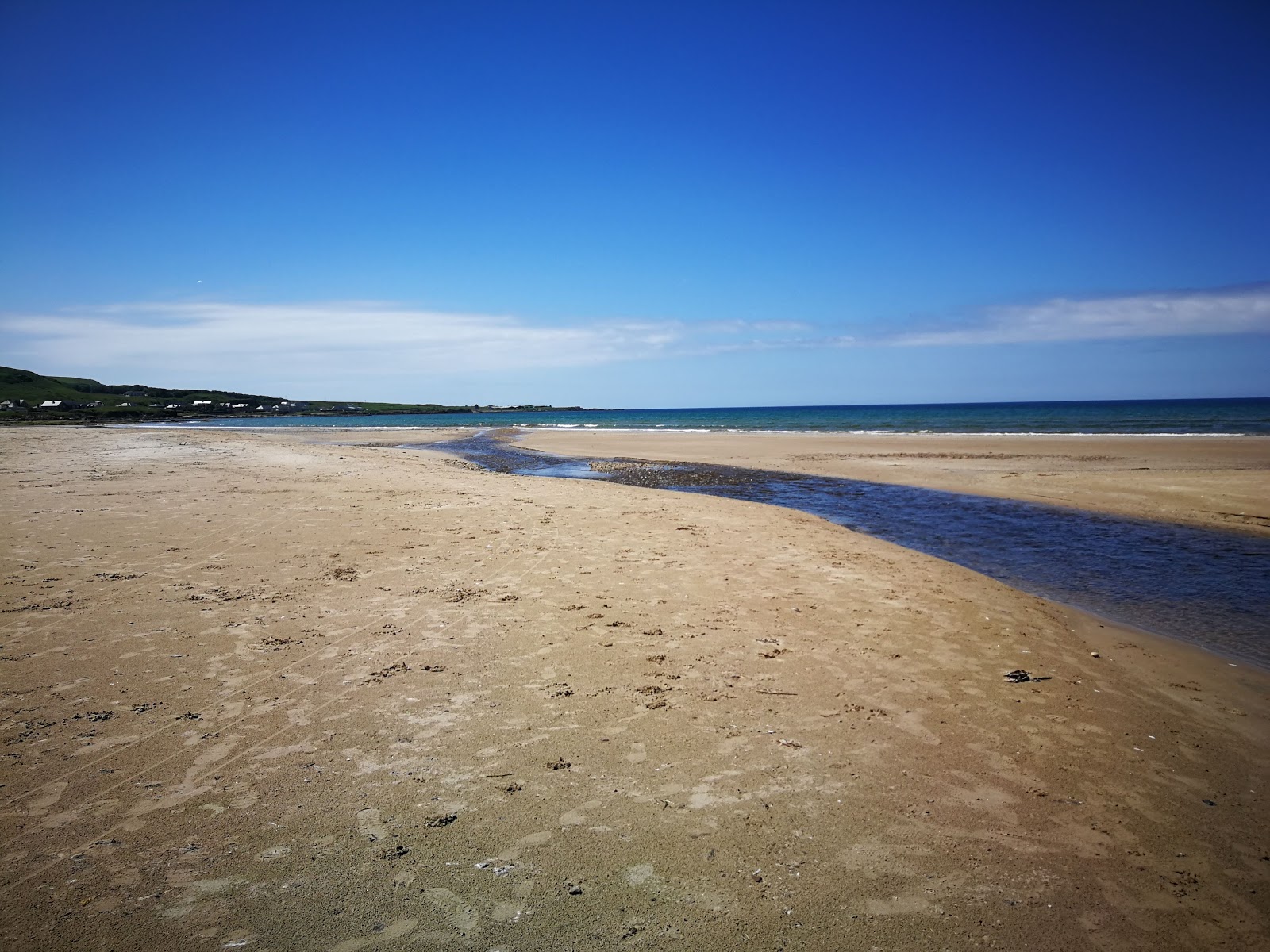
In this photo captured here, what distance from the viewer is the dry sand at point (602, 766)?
3041mm

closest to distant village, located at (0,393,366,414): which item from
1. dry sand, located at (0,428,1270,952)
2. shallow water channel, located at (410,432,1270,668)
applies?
shallow water channel, located at (410,432,1270,668)

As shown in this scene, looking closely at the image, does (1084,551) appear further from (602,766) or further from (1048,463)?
(1048,463)

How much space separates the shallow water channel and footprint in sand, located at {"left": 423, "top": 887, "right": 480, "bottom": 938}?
7.93 meters

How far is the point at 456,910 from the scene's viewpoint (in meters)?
3.04

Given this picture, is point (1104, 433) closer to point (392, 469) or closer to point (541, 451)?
point (541, 451)

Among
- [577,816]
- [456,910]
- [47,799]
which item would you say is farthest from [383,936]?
[47,799]

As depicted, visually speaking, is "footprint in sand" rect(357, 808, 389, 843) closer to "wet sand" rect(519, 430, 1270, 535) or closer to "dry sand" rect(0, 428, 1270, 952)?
"dry sand" rect(0, 428, 1270, 952)

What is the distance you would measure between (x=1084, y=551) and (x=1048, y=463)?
54.0ft

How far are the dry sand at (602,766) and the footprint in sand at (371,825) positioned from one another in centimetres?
2

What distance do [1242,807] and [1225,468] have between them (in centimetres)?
2406

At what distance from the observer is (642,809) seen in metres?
3.80

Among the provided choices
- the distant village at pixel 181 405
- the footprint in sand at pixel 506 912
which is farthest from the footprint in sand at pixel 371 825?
the distant village at pixel 181 405

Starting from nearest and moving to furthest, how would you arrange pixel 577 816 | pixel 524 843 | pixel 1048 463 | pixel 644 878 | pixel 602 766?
pixel 644 878 < pixel 524 843 < pixel 577 816 < pixel 602 766 < pixel 1048 463

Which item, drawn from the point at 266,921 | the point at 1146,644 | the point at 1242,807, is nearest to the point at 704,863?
the point at 266,921
